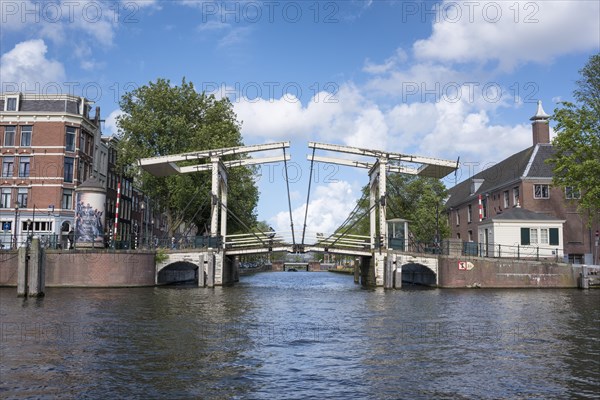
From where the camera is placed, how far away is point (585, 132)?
32219mm

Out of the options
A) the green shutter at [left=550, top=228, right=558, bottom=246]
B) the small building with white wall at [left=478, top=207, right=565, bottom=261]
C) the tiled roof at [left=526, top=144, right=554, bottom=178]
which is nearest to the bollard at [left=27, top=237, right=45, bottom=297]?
the small building with white wall at [left=478, top=207, right=565, bottom=261]

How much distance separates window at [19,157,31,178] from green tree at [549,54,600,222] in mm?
34731

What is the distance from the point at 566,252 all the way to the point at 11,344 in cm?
3746

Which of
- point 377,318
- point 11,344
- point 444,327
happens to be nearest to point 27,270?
point 11,344

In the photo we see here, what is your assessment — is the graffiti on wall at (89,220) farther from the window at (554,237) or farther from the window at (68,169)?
the window at (554,237)

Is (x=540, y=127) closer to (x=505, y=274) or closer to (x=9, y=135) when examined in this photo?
(x=505, y=274)

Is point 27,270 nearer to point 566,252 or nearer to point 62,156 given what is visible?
point 62,156

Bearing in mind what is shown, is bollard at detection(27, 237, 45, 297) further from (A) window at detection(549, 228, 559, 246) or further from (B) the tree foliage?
(A) window at detection(549, 228, 559, 246)

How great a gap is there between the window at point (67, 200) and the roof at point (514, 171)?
32.1 metres

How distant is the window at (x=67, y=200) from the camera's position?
42906 mm

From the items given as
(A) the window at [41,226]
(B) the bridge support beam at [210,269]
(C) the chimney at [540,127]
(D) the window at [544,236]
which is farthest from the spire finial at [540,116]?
(A) the window at [41,226]

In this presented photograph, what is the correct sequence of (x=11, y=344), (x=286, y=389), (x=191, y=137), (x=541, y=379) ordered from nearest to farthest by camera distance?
(x=286, y=389) → (x=541, y=379) → (x=11, y=344) → (x=191, y=137)

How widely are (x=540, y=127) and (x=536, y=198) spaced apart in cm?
714

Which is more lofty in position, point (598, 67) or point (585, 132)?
point (598, 67)
